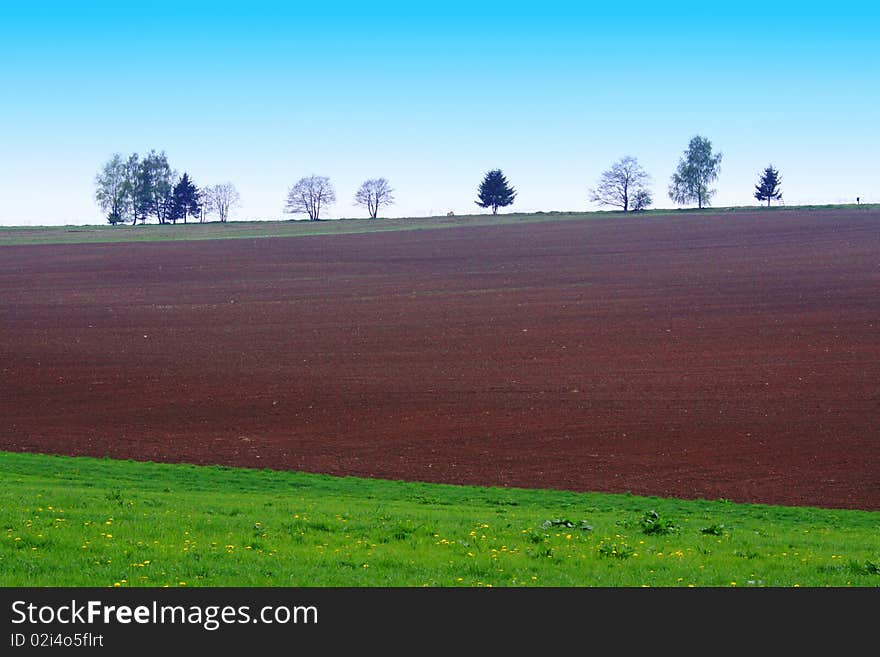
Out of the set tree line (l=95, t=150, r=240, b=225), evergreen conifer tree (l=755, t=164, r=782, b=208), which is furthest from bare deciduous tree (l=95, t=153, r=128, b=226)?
evergreen conifer tree (l=755, t=164, r=782, b=208)

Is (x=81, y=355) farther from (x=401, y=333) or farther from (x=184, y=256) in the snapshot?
(x=184, y=256)

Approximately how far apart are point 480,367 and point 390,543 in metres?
25.5

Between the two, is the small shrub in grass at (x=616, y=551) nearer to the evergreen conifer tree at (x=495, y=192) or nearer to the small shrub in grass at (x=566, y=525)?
the small shrub in grass at (x=566, y=525)

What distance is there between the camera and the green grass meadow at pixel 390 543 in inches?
393

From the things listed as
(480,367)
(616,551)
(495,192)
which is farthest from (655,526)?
(495,192)

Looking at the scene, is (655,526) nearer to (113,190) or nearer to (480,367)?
(480,367)

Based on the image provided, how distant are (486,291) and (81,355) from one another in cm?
2481

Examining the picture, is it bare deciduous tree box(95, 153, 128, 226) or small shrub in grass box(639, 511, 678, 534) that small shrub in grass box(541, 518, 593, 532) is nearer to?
small shrub in grass box(639, 511, 678, 534)

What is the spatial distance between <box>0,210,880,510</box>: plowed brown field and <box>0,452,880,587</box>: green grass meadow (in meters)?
5.99

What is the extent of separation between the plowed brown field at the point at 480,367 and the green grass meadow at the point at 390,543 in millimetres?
5992

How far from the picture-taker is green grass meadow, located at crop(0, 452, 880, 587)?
9.99m

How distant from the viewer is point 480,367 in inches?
1473

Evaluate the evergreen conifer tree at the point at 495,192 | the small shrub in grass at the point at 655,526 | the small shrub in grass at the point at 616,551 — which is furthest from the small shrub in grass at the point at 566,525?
the evergreen conifer tree at the point at 495,192
